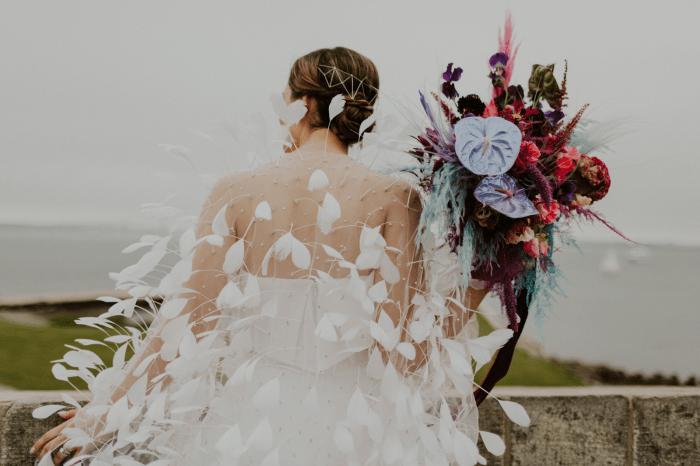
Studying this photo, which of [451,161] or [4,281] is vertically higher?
[451,161]

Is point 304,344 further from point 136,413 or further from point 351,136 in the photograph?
point 351,136

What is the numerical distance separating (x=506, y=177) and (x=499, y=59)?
0.33m

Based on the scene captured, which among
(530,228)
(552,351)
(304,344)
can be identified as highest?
(530,228)

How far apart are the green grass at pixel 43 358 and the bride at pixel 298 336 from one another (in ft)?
6.74

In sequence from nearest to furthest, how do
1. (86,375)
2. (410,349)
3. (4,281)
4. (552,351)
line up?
(410,349) → (86,375) → (4,281) → (552,351)

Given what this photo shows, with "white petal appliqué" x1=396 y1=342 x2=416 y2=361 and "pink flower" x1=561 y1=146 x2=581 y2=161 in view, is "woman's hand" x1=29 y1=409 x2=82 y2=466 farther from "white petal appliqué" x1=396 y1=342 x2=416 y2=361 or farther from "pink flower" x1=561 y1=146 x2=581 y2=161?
"pink flower" x1=561 y1=146 x2=581 y2=161

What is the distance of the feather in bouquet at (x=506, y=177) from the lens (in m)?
0.92

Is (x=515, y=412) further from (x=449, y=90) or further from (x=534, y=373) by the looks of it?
(x=534, y=373)

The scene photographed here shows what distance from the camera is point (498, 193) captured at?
0.90 metres

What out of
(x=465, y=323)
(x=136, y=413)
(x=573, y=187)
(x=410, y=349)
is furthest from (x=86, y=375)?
(x=573, y=187)

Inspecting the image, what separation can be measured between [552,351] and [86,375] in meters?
5.68

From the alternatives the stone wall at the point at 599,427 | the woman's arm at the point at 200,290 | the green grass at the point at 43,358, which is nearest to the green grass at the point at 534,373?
the green grass at the point at 43,358

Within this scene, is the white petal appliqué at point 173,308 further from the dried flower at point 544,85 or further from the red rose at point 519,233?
the dried flower at point 544,85

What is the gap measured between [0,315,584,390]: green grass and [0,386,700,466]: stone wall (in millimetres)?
980
